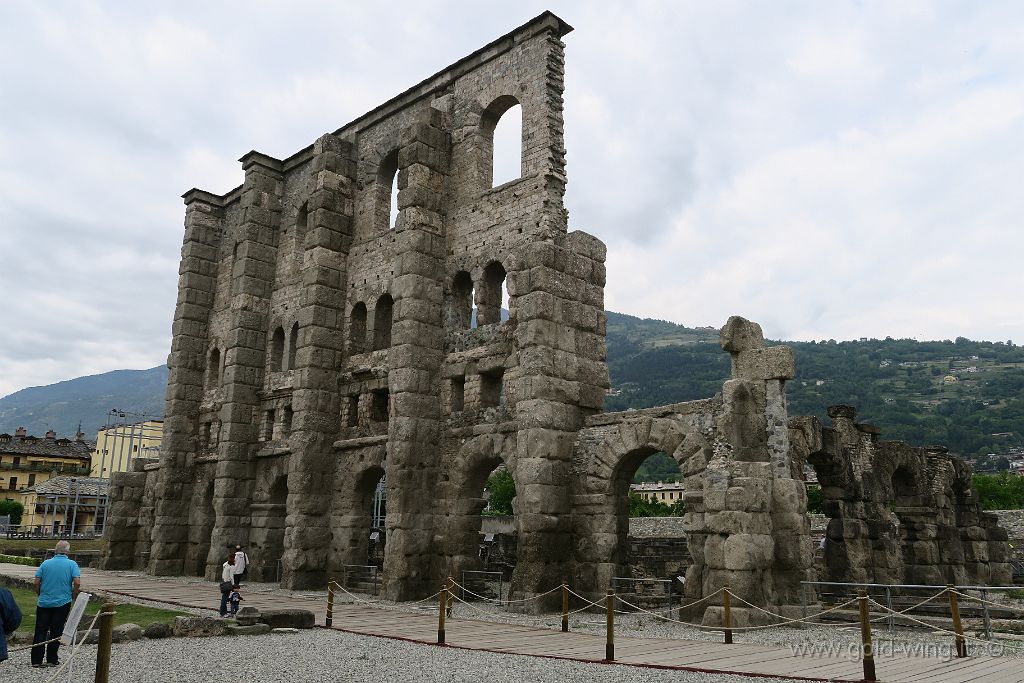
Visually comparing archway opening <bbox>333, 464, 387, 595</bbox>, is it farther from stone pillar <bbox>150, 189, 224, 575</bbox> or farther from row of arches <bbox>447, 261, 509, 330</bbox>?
stone pillar <bbox>150, 189, 224, 575</bbox>

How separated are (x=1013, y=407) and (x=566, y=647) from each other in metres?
117

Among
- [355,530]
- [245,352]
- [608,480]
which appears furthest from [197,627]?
[245,352]

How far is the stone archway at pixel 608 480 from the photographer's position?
49.4 ft

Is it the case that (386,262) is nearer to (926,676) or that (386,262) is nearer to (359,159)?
(359,159)

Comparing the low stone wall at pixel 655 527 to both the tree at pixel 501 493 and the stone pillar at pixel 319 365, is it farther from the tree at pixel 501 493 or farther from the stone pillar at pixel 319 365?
the tree at pixel 501 493

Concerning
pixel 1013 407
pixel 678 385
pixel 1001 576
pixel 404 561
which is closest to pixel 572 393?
pixel 404 561

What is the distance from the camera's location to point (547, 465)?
635 inches

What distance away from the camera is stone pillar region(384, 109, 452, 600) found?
59.4 feet

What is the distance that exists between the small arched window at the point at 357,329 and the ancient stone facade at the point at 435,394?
59 mm

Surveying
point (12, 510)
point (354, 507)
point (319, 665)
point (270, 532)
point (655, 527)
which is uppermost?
point (12, 510)

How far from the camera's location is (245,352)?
2525 centimetres

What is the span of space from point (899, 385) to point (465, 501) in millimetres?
131367

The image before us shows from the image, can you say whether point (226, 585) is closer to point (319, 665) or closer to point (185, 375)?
point (319, 665)

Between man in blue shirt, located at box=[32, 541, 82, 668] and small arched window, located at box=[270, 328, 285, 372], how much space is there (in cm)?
1605
